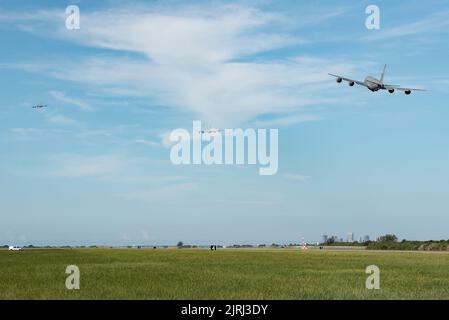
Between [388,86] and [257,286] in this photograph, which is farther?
[388,86]

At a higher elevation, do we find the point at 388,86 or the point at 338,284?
the point at 388,86

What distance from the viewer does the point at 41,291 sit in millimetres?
29000

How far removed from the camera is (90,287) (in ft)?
99.7

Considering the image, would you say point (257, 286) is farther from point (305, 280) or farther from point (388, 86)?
point (388, 86)

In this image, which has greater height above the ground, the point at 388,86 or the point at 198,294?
the point at 388,86
